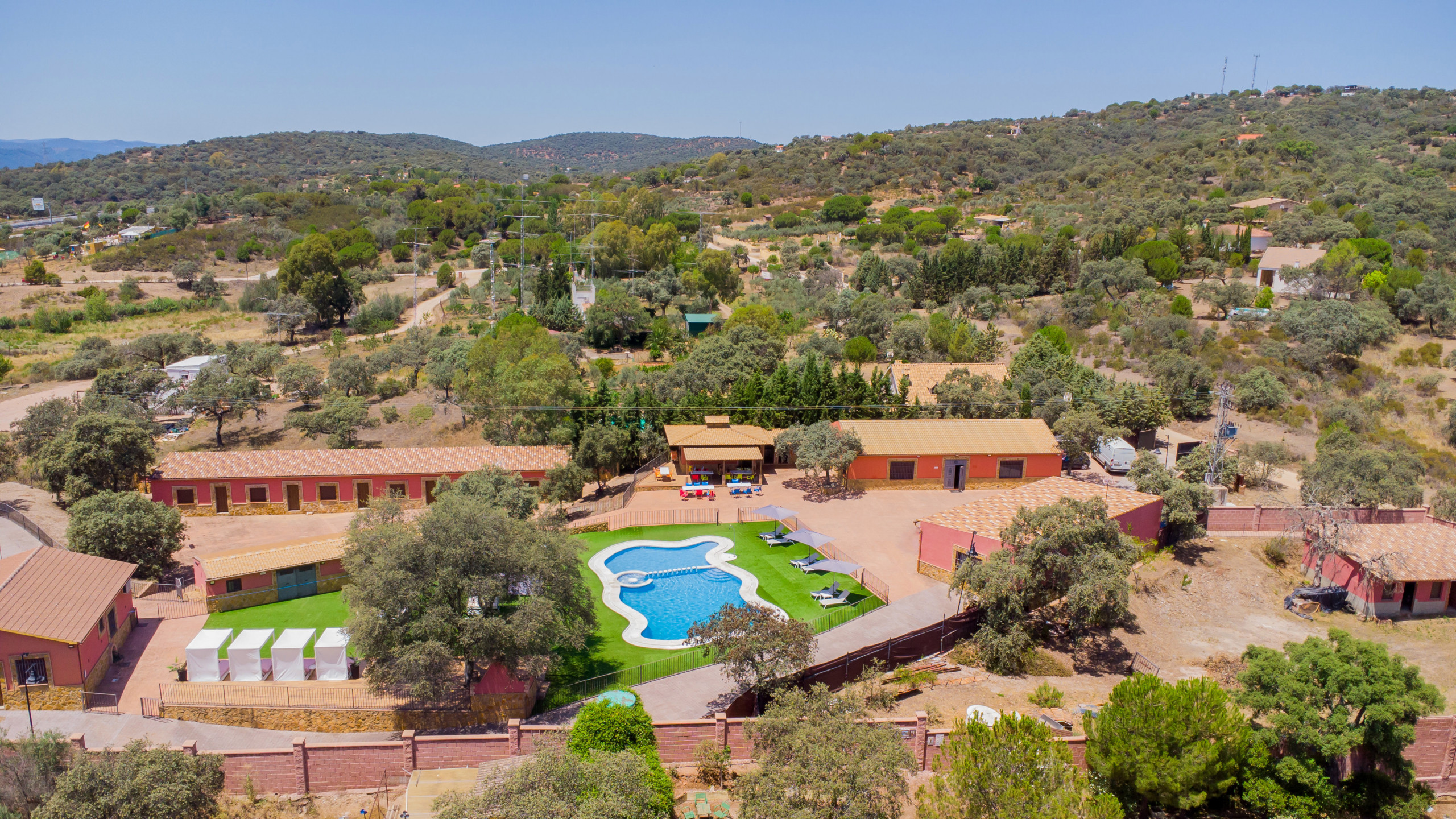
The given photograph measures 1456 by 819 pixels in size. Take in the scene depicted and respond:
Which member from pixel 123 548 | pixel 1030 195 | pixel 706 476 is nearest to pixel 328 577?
pixel 123 548

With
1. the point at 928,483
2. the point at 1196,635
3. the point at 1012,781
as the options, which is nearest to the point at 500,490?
the point at 928,483

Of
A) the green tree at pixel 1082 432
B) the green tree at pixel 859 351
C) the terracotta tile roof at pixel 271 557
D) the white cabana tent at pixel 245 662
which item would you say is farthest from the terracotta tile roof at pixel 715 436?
the white cabana tent at pixel 245 662

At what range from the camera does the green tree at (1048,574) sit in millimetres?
23359

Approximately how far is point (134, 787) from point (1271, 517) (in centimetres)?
3463

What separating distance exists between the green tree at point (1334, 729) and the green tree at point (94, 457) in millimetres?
36677

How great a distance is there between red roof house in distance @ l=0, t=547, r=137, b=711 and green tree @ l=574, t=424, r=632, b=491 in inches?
659

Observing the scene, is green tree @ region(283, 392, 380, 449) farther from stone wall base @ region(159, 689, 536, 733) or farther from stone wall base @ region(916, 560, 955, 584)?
stone wall base @ region(916, 560, 955, 584)

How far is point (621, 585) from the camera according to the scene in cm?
2895

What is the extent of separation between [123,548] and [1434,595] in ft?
132

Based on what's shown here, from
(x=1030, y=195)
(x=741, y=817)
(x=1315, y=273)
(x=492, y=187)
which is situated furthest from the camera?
(x=492, y=187)

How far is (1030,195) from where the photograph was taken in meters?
105

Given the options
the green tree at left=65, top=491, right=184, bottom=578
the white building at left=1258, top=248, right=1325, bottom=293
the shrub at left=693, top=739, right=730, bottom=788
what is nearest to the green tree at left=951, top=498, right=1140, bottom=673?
the shrub at left=693, top=739, right=730, bottom=788

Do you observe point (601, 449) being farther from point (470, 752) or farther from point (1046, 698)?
point (1046, 698)

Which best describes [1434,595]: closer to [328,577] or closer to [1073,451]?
[1073,451]
